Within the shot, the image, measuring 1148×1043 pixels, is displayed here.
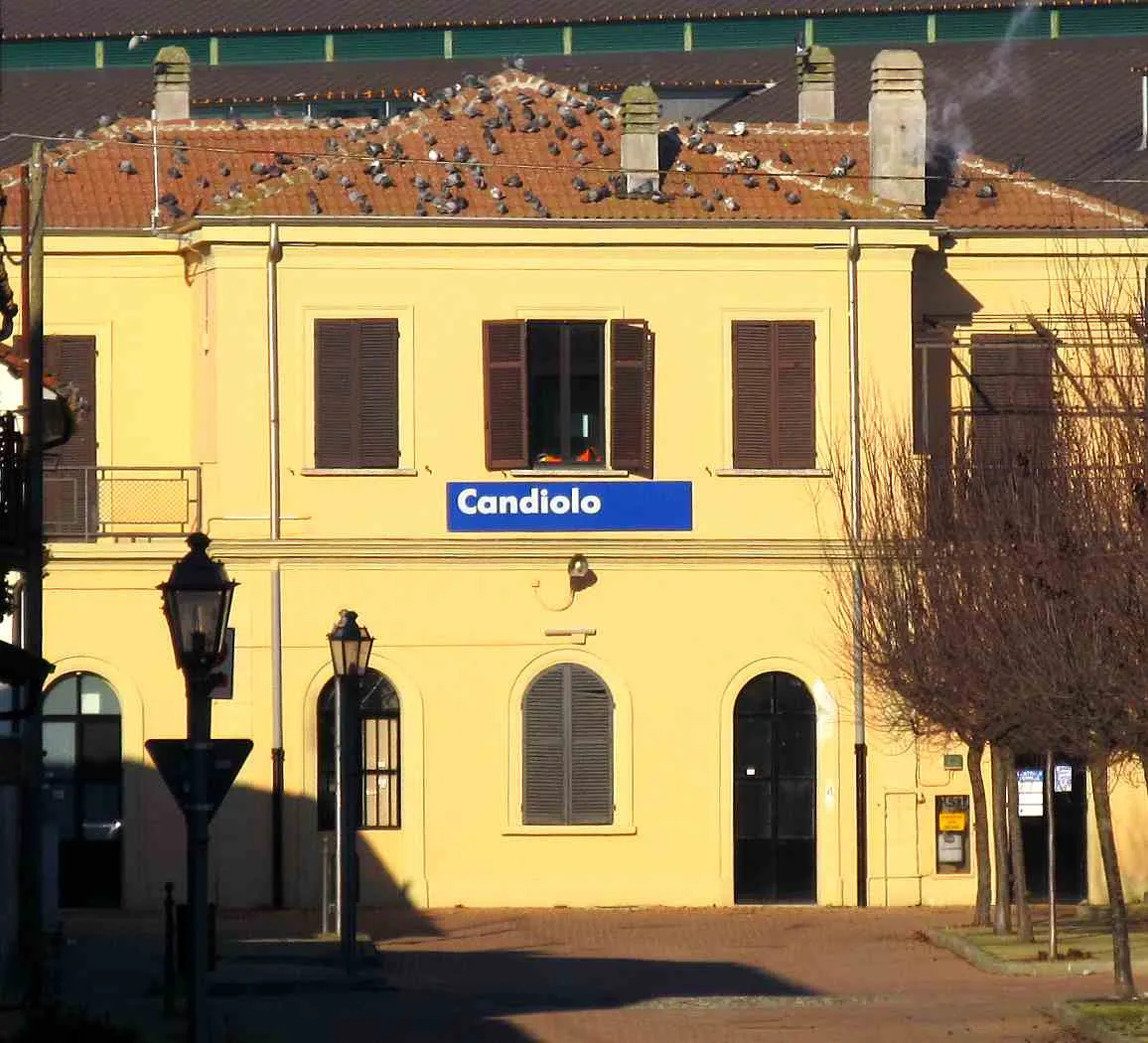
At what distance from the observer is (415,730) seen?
32.3 meters

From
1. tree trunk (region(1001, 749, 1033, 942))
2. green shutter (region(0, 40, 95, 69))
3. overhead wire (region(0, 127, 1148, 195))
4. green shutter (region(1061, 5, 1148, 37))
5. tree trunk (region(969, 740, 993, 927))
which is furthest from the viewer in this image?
green shutter (region(0, 40, 95, 69))

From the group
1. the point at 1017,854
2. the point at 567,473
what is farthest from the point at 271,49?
the point at 1017,854

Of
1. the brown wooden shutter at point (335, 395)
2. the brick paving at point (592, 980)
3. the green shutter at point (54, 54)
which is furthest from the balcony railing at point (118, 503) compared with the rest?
the green shutter at point (54, 54)

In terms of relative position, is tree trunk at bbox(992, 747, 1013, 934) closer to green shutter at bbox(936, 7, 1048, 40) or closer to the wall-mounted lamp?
the wall-mounted lamp

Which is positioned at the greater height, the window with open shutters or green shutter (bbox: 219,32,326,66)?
green shutter (bbox: 219,32,326,66)

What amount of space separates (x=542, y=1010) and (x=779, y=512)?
1051cm

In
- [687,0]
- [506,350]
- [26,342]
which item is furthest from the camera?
[687,0]

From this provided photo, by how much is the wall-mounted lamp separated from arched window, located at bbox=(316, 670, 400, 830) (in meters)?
1.89

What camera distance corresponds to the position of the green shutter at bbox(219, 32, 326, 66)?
155ft

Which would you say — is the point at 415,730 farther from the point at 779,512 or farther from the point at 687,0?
the point at 687,0

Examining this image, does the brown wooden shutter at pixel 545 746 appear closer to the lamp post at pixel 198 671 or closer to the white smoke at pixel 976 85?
the white smoke at pixel 976 85

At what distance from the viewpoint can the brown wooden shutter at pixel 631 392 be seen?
32.3 metres

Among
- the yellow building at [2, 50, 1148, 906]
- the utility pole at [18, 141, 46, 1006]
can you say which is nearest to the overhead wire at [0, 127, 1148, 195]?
the yellow building at [2, 50, 1148, 906]

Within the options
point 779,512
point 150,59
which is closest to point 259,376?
point 779,512
